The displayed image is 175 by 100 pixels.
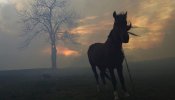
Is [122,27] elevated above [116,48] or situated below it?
above

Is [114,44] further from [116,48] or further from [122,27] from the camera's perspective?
[122,27]

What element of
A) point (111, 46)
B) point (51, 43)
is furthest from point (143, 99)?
point (51, 43)

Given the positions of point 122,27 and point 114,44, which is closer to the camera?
point 122,27

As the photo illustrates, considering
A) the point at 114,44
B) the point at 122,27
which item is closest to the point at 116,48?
the point at 114,44

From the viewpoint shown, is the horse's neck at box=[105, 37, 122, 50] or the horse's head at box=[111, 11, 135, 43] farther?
the horse's neck at box=[105, 37, 122, 50]

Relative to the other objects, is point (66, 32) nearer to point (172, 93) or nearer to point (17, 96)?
point (17, 96)

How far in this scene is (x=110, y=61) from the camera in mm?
14258

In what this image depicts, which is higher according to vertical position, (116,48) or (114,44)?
(114,44)

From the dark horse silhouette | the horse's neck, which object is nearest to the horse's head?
the dark horse silhouette

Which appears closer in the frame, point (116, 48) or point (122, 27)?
point (122, 27)

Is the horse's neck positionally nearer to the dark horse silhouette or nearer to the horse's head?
the dark horse silhouette

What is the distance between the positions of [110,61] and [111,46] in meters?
0.66

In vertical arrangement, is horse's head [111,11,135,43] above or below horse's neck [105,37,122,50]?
above

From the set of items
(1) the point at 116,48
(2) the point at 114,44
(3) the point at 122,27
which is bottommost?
(1) the point at 116,48
